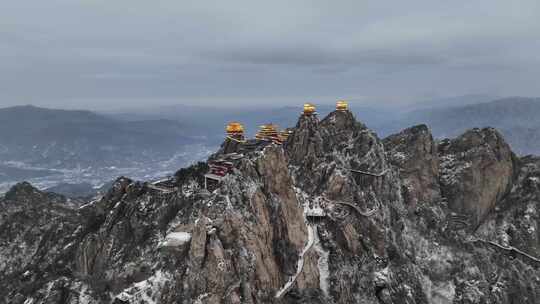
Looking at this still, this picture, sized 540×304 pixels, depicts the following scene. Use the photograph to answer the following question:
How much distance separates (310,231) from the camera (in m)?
98.8

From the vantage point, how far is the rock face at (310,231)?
74.6 metres

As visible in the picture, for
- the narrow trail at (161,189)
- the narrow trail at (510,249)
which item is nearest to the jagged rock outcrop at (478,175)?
the narrow trail at (510,249)

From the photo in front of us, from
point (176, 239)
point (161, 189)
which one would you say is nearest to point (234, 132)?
point (161, 189)

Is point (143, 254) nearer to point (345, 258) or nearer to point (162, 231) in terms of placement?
point (162, 231)

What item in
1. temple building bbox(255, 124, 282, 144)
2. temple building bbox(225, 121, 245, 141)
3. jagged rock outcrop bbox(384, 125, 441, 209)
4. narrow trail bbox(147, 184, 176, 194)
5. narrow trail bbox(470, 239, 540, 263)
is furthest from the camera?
jagged rock outcrop bbox(384, 125, 441, 209)

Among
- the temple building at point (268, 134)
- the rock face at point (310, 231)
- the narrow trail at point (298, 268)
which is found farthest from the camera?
the temple building at point (268, 134)

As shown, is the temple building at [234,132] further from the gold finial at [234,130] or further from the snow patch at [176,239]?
the snow patch at [176,239]

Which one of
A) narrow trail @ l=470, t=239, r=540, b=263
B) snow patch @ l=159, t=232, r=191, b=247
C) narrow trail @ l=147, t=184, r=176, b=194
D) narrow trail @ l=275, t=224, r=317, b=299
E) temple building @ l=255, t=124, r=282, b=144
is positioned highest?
temple building @ l=255, t=124, r=282, b=144

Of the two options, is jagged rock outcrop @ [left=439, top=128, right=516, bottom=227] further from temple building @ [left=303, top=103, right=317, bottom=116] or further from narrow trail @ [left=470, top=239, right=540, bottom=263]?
temple building @ [left=303, top=103, right=317, bottom=116]

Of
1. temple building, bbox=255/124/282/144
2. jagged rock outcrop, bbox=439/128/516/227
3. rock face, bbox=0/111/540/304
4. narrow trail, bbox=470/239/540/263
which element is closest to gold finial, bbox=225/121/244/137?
temple building, bbox=255/124/282/144

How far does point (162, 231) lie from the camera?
79.9 metres

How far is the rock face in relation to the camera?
74.6 m

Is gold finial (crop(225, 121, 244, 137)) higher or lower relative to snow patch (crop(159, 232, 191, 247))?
higher

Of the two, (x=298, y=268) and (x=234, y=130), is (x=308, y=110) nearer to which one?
(x=234, y=130)
